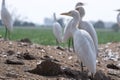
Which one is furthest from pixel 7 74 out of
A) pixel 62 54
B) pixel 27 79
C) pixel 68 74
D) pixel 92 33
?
pixel 62 54

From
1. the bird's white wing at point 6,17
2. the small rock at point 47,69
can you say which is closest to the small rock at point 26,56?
the small rock at point 47,69

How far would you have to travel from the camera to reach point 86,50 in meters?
10.6

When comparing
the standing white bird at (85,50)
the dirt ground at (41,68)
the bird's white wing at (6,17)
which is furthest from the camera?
the bird's white wing at (6,17)

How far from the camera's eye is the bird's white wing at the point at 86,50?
34.3 ft

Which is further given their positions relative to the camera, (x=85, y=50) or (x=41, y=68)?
(x=41, y=68)

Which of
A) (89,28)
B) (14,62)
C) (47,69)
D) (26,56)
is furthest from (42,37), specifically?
(47,69)

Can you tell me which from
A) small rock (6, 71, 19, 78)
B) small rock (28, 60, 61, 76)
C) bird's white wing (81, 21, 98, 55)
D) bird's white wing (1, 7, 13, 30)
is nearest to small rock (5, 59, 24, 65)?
small rock (28, 60, 61, 76)

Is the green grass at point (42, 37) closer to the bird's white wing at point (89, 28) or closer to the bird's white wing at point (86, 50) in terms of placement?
the bird's white wing at point (89, 28)

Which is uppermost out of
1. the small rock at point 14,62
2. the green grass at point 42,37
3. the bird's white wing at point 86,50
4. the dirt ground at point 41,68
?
the bird's white wing at point 86,50

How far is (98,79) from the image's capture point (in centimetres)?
1106

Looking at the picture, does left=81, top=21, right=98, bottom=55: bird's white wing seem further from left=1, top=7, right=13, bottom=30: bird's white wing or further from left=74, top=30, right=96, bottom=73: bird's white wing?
left=1, top=7, right=13, bottom=30: bird's white wing

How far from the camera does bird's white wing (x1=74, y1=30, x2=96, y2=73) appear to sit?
10.5m

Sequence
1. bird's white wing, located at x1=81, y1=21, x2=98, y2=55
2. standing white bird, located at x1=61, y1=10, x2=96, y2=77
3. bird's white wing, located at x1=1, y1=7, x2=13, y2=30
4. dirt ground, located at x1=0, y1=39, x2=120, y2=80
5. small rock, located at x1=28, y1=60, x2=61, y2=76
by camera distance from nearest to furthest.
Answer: standing white bird, located at x1=61, y1=10, x2=96, y2=77
dirt ground, located at x1=0, y1=39, x2=120, y2=80
small rock, located at x1=28, y1=60, x2=61, y2=76
bird's white wing, located at x1=81, y1=21, x2=98, y2=55
bird's white wing, located at x1=1, y1=7, x2=13, y2=30

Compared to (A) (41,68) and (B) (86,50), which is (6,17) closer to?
(A) (41,68)
